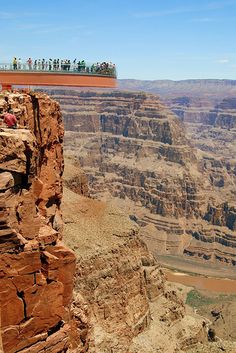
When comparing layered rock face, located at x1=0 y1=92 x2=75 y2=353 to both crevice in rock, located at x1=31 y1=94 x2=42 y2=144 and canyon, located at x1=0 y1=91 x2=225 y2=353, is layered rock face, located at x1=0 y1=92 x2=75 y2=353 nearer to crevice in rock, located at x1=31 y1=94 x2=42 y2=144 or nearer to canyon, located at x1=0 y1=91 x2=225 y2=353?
canyon, located at x1=0 y1=91 x2=225 y2=353

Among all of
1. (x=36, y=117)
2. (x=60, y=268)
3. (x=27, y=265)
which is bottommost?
(x=60, y=268)

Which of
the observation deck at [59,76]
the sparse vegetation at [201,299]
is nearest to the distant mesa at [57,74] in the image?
the observation deck at [59,76]

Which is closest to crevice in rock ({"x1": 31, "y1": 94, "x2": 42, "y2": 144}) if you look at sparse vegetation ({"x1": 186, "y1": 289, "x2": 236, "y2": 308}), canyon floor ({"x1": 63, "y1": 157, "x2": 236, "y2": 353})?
canyon floor ({"x1": 63, "y1": 157, "x2": 236, "y2": 353})

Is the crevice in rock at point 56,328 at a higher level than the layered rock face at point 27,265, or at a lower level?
lower

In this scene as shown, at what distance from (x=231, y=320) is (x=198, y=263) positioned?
5977 cm

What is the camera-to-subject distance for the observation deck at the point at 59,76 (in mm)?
46656

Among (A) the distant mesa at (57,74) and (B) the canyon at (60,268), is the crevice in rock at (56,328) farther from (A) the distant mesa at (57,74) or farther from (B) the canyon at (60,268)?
(A) the distant mesa at (57,74)

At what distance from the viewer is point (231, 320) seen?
323 ft

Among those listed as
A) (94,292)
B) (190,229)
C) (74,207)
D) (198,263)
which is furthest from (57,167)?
(190,229)

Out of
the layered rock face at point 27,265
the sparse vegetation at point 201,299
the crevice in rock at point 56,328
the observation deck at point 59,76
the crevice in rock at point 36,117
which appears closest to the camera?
the layered rock face at point 27,265

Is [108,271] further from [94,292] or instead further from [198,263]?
[198,263]

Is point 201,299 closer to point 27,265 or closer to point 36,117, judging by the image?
point 36,117

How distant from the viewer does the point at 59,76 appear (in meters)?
49.0

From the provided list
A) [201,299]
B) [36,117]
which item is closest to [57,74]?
[36,117]
